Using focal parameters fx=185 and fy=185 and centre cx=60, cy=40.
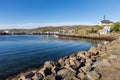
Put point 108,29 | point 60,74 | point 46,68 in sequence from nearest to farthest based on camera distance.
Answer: point 60,74, point 46,68, point 108,29

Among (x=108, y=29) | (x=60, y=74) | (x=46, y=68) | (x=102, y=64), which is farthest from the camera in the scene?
(x=108, y=29)

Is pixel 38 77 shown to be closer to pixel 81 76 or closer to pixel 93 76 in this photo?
pixel 81 76

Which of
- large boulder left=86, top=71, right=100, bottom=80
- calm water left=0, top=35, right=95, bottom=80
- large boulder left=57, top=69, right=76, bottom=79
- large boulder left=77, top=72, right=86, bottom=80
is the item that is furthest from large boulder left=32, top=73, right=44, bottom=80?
calm water left=0, top=35, right=95, bottom=80

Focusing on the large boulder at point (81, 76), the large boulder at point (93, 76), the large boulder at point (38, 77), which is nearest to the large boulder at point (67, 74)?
the large boulder at point (81, 76)

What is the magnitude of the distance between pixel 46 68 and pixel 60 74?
212 centimetres

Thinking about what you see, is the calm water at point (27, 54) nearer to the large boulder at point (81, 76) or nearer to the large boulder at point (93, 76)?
the large boulder at point (81, 76)

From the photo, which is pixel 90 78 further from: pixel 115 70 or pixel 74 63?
pixel 74 63

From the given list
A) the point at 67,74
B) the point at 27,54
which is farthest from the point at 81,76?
the point at 27,54

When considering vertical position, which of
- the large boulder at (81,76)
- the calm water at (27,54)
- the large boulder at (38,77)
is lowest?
the calm water at (27,54)

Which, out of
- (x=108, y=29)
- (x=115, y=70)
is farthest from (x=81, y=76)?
(x=108, y=29)

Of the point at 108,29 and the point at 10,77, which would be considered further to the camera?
the point at 108,29

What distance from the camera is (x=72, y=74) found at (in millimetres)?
18188

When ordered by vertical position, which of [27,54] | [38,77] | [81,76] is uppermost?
[38,77]

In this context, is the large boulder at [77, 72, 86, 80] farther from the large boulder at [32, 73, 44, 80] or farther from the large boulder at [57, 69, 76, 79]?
the large boulder at [32, 73, 44, 80]
